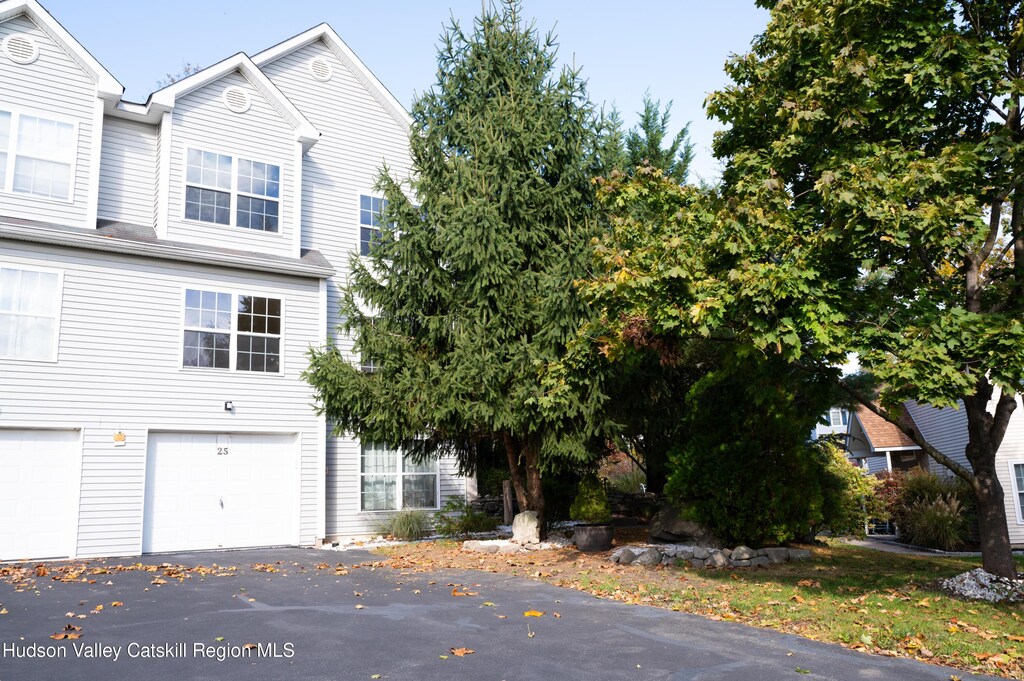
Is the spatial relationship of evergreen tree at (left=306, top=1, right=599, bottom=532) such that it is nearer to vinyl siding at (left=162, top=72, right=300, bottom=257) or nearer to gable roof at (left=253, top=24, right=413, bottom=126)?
vinyl siding at (left=162, top=72, right=300, bottom=257)

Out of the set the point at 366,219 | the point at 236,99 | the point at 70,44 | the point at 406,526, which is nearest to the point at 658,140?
the point at 366,219

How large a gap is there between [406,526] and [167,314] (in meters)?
6.96

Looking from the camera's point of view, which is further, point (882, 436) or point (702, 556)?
point (882, 436)

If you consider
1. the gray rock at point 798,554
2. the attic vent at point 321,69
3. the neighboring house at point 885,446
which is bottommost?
the gray rock at point 798,554

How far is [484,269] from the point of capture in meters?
13.0

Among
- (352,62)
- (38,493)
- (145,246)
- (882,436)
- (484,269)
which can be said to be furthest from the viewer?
(882,436)

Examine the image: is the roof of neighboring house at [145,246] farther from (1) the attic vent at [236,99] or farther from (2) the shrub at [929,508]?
(2) the shrub at [929,508]

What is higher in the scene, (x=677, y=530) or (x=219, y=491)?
(x=219, y=491)

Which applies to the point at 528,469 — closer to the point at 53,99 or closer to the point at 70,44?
the point at 53,99

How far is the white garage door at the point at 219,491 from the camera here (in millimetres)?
14930

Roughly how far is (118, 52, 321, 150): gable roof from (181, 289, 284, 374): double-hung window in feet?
13.6

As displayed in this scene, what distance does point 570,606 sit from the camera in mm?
8672

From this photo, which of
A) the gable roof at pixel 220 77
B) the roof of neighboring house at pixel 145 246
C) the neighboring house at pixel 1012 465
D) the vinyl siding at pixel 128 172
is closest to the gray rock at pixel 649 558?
the roof of neighboring house at pixel 145 246

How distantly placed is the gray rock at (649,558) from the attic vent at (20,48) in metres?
15.5
